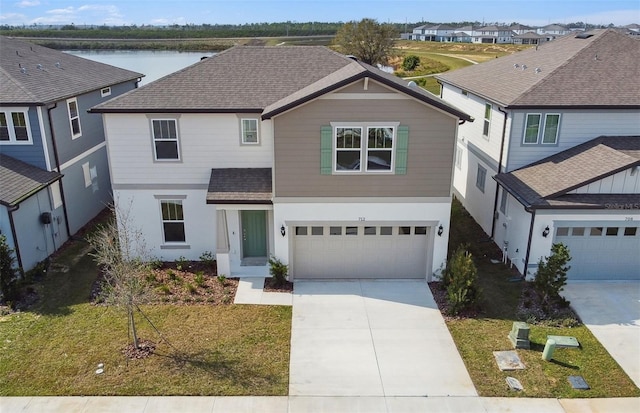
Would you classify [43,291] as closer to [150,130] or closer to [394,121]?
[150,130]

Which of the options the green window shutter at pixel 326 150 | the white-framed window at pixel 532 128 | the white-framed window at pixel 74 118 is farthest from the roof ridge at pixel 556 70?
the white-framed window at pixel 74 118

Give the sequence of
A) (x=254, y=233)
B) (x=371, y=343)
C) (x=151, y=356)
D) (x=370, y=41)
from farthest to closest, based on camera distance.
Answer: (x=370, y=41) → (x=254, y=233) → (x=371, y=343) → (x=151, y=356)

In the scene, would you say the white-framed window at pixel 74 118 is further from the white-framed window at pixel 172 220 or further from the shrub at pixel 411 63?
the shrub at pixel 411 63

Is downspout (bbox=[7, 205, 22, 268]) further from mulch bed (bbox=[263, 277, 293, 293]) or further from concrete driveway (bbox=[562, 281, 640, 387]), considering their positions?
concrete driveway (bbox=[562, 281, 640, 387])

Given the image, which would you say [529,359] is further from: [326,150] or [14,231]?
[14,231]

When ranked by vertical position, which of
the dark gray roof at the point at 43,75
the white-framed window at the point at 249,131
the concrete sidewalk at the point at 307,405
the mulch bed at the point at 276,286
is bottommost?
the mulch bed at the point at 276,286

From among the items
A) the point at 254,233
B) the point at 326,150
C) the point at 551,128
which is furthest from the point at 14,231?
the point at 551,128

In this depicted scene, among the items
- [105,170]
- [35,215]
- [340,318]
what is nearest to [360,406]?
[340,318]
